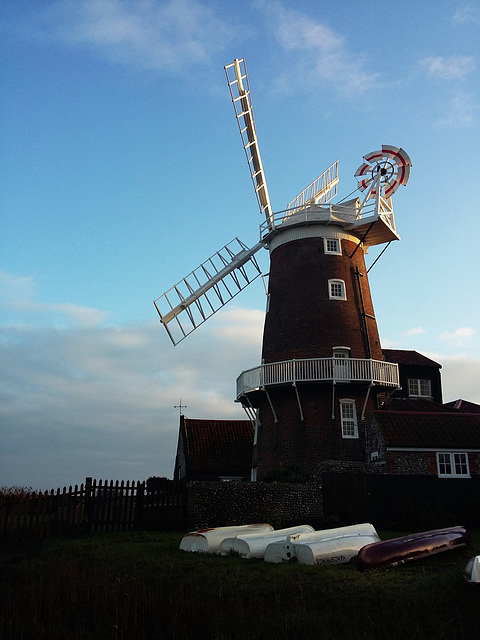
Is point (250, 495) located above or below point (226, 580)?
above

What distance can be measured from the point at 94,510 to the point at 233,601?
12076 mm

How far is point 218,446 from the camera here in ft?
117

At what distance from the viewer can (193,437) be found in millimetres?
35938

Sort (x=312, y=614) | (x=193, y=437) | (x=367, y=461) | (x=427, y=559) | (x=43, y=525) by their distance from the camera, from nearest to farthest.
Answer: (x=312, y=614) → (x=427, y=559) → (x=43, y=525) → (x=367, y=461) → (x=193, y=437)

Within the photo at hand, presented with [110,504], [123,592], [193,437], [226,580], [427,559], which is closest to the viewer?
[123,592]

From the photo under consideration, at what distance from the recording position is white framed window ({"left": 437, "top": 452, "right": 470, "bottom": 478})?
989 inches

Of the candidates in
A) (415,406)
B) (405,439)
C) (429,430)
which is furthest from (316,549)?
(415,406)

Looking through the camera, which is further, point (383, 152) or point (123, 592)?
point (383, 152)

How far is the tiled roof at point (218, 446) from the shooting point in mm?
33938

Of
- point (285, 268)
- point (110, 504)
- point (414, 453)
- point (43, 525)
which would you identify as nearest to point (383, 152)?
point (285, 268)

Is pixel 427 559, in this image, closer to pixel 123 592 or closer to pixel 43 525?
pixel 123 592

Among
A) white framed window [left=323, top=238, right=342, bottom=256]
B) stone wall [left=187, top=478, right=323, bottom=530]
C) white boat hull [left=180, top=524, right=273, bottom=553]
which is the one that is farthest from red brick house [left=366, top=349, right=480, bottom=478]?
white boat hull [left=180, top=524, right=273, bottom=553]

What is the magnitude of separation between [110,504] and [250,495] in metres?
4.98

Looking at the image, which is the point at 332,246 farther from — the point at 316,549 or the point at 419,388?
the point at 316,549
